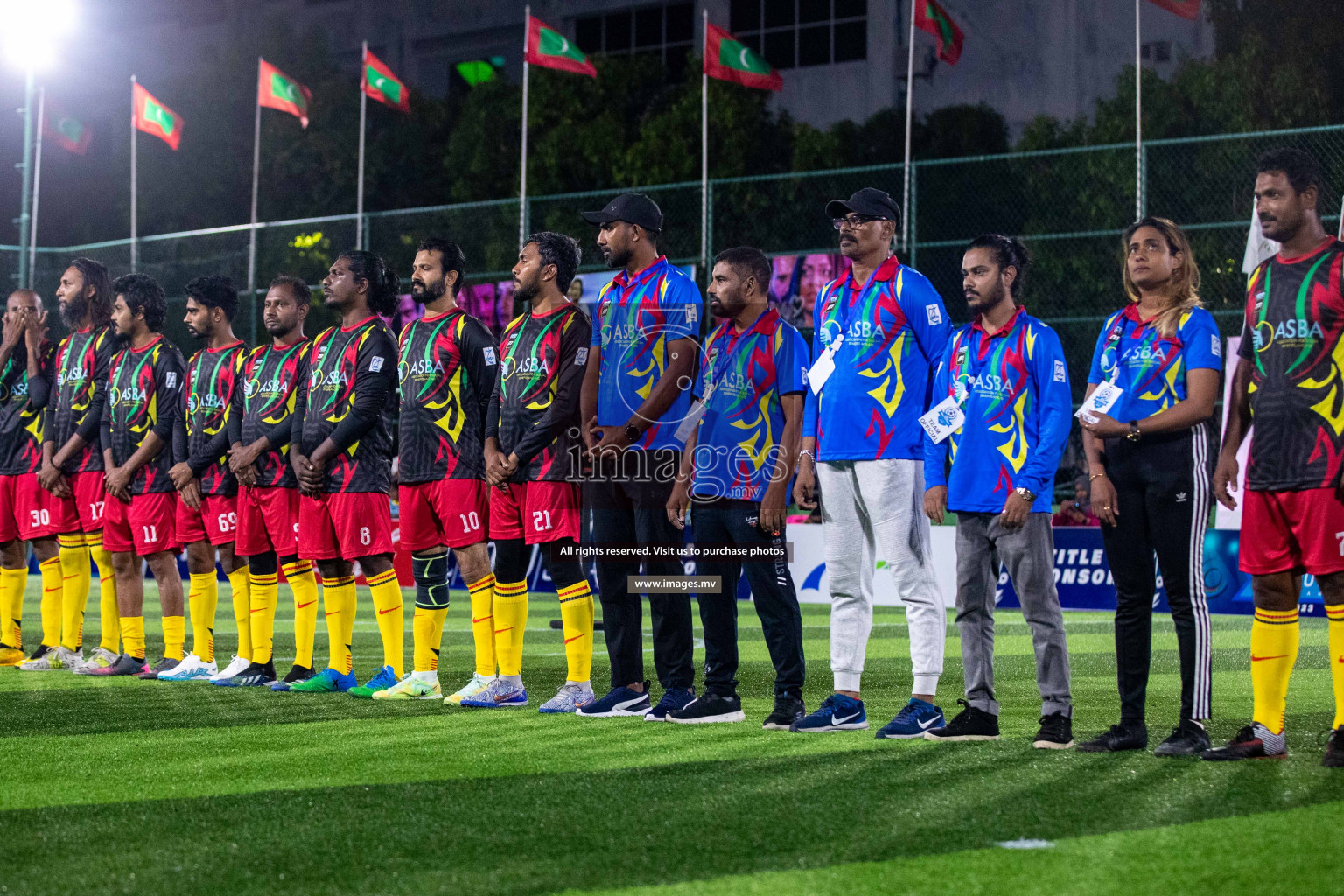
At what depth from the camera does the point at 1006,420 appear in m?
6.67

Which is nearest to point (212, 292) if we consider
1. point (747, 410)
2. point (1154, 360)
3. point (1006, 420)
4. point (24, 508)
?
point (24, 508)

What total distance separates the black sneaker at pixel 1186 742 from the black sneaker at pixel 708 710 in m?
2.06

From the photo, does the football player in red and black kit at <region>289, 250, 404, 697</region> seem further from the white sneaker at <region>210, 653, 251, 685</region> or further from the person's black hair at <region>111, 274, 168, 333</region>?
the person's black hair at <region>111, 274, 168, 333</region>

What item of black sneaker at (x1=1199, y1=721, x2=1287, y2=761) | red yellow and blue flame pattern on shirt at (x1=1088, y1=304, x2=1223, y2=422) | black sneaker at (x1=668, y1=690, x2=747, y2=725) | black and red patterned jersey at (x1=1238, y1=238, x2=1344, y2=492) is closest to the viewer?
black and red patterned jersey at (x1=1238, y1=238, x2=1344, y2=492)

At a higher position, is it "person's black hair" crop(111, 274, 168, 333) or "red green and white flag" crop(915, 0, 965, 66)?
"red green and white flag" crop(915, 0, 965, 66)

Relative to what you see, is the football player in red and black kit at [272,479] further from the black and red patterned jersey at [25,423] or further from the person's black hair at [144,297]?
the black and red patterned jersey at [25,423]

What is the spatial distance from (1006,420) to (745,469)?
1.26m

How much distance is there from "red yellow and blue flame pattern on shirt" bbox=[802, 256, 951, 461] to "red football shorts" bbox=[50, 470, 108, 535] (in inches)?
212

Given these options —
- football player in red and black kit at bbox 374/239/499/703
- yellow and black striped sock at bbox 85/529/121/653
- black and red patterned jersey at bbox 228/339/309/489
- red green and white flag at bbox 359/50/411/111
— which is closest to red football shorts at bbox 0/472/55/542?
yellow and black striped sock at bbox 85/529/121/653

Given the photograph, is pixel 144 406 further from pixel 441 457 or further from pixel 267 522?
pixel 441 457

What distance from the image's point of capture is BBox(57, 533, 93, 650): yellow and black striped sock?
10305mm

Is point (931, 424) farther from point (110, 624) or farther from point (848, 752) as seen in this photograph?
point (110, 624)

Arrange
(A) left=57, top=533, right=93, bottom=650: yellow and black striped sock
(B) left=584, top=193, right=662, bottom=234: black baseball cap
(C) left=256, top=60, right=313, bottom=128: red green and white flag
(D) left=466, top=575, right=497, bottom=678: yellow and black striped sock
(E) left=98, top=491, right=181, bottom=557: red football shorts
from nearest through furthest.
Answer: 1. (B) left=584, top=193, right=662, bottom=234: black baseball cap
2. (D) left=466, top=575, right=497, bottom=678: yellow and black striped sock
3. (E) left=98, top=491, right=181, bottom=557: red football shorts
4. (A) left=57, top=533, right=93, bottom=650: yellow and black striped sock
5. (C) left=256, top=60, right=313, bottom=128: red green and white flag

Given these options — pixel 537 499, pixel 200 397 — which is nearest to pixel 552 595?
A: pixel 200 397
